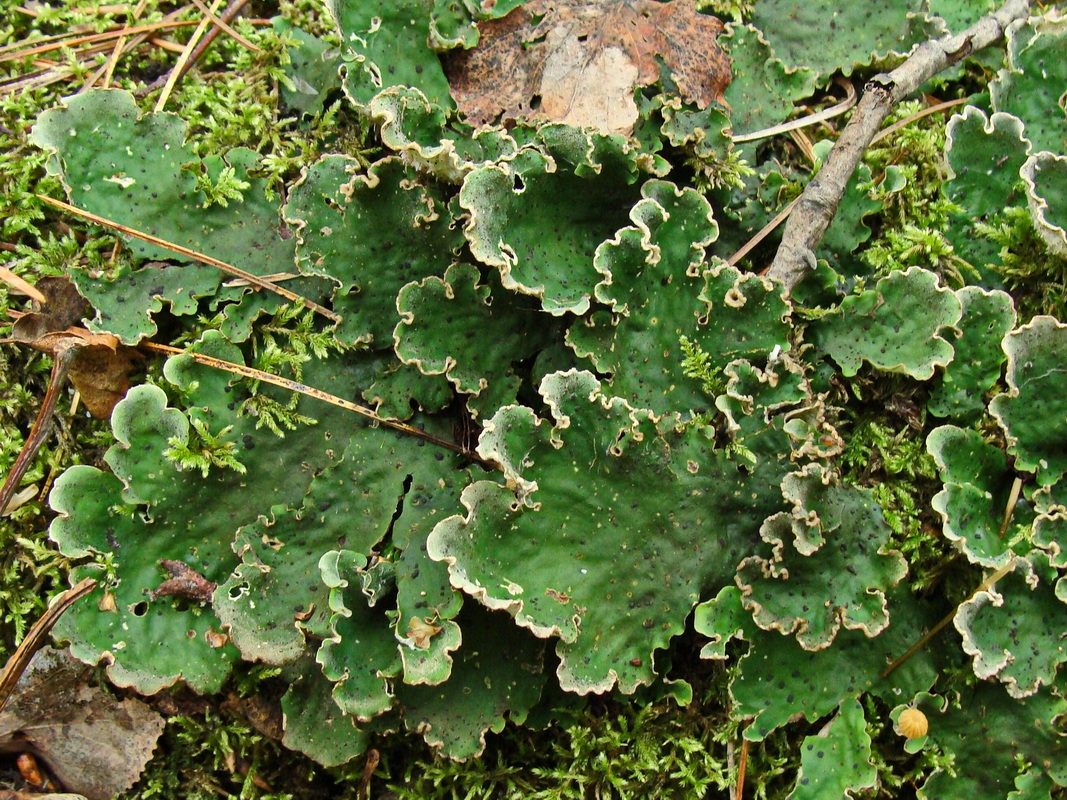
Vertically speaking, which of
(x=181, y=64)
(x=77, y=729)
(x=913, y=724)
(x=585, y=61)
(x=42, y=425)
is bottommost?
(x=77, y=729)

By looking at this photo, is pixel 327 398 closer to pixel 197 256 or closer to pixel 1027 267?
pixel 197 256

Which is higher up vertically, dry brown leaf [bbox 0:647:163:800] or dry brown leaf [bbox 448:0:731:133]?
dry brown leaf [bbox 448:0:731:133]

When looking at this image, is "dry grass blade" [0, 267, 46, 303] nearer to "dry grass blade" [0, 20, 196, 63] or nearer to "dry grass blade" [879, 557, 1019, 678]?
"dry grass blade" [0, 20, 196, 63]

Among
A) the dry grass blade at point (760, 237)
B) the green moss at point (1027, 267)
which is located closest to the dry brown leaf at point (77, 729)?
the dry grass blade at point (760, 237)

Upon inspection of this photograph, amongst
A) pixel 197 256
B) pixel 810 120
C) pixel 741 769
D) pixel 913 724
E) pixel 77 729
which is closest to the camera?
pixel 913 724

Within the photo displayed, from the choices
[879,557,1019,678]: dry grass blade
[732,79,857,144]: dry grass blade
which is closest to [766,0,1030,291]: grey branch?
[732,79,857,144]: dry grass blade

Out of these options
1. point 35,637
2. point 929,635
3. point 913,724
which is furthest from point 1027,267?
point 35,637

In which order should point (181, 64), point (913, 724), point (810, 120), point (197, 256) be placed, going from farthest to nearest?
point (181, 64), point (810, 120), point (197, 256), point (913, 724)
